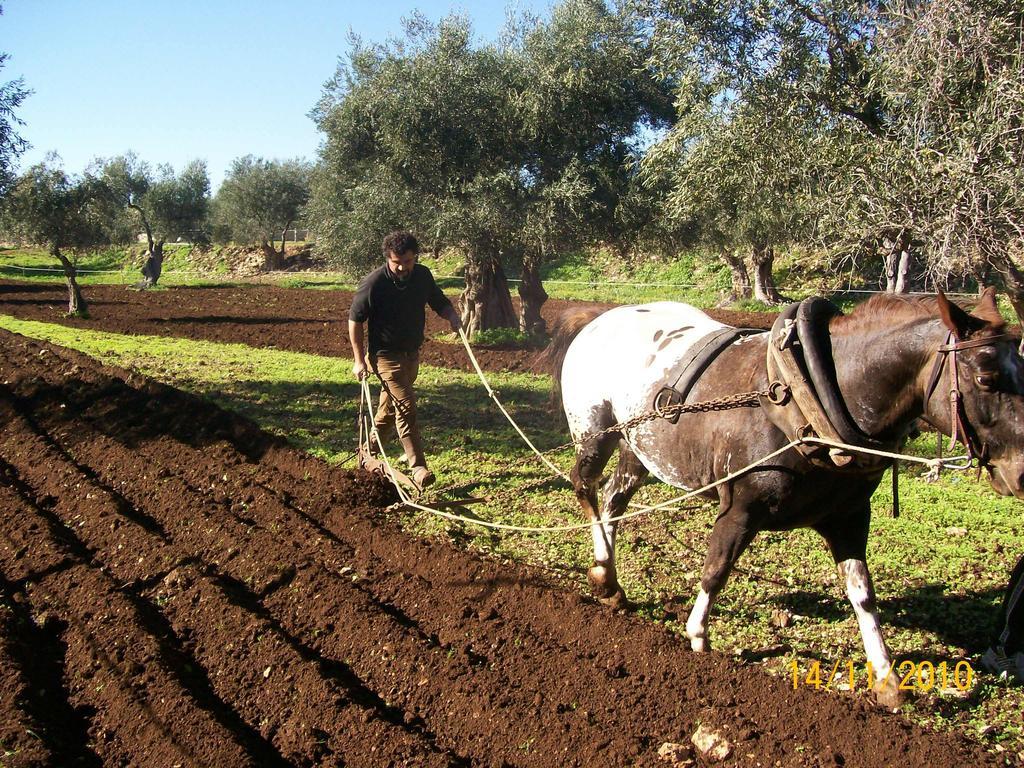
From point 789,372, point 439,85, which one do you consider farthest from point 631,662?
point 439,85

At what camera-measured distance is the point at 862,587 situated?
4.09 meters

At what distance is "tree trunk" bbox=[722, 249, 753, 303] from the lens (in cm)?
2513

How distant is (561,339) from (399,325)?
4.44ft

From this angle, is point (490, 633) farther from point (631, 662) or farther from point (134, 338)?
point (134, 338)

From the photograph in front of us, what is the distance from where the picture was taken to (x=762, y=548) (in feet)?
19.8

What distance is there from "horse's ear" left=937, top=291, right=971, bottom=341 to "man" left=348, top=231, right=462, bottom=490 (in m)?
3.96

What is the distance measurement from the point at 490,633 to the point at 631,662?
2.81ft

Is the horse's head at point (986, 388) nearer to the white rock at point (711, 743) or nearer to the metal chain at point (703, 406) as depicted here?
the metal chain at point (703, 406)

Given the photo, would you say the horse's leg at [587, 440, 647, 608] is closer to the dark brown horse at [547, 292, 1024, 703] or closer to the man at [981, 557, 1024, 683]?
the dark brown horse at [547, 292, 1024, 703]

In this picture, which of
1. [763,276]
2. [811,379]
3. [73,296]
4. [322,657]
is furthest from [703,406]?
[73,296]

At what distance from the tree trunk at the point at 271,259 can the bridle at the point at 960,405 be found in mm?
44961

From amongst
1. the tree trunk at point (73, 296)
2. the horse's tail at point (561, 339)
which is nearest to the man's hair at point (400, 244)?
the horse's tail at point (561, 339)

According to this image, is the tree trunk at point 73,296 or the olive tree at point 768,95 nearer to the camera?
the olive tree at point 768,95

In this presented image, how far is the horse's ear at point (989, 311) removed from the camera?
3.29 meters
